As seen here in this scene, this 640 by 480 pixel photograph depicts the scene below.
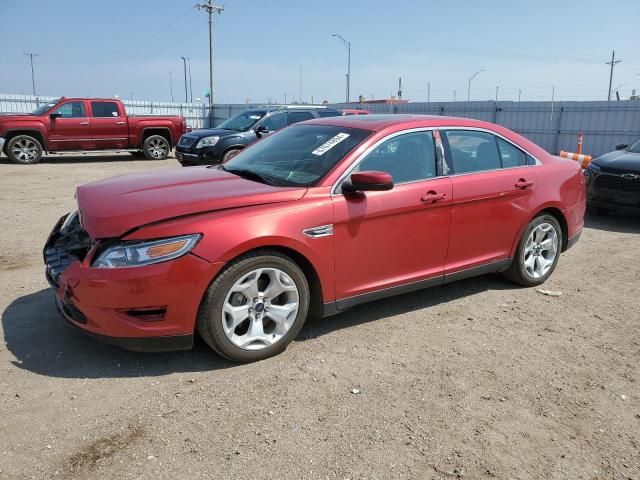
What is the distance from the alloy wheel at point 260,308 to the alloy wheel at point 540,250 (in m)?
2.60

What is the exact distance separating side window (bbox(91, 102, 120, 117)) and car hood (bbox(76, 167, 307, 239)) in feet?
43.8

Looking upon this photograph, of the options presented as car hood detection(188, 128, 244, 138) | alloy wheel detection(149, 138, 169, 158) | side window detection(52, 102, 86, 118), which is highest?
side window detection(52, 102, 86, 118)

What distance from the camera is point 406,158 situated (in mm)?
4227

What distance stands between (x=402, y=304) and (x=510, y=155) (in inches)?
67.2

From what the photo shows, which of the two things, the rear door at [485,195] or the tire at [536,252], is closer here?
the rear door at [485,195]

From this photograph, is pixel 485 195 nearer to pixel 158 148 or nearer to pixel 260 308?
pixel 260 308

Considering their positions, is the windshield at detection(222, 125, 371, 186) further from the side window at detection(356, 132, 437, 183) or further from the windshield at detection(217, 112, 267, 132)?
the windshield at detection(217, 112, 267, 132)

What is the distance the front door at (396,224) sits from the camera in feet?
12.5

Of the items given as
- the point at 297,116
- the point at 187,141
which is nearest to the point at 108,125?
the point at 187,141

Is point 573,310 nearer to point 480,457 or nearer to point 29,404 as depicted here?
point 480,457

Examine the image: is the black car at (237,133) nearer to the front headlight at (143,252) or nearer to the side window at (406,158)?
the side window at (406,158)

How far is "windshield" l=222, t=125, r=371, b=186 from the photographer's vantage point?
156 inches

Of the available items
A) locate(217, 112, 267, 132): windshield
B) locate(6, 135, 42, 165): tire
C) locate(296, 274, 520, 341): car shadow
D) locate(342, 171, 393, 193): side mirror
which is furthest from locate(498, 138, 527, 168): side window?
locate(6, 135, 42, 165): tire

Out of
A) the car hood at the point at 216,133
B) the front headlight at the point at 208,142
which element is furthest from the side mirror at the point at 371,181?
the car hood at the point at 216,133
